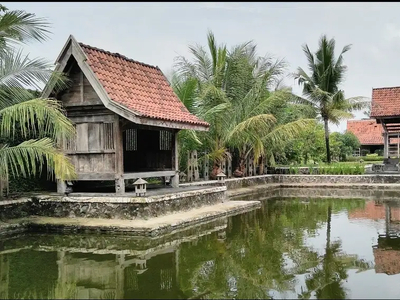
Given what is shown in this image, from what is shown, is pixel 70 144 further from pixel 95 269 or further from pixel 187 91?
pixel 187 91

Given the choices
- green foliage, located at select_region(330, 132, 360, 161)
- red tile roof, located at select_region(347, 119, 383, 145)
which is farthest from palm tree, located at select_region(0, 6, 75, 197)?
red tile roof, located at select_region(347, 119, 383, 145)

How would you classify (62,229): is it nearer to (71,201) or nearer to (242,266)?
(71,201)

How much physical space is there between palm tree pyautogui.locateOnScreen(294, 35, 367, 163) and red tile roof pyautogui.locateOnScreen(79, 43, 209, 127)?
13.5m

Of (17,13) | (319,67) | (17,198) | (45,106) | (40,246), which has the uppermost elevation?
(319,67)

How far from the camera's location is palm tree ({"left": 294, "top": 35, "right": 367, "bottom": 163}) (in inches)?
971

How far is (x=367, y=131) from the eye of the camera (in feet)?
129

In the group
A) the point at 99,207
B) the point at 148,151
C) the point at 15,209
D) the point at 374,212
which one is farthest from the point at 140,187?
the point at 374,212

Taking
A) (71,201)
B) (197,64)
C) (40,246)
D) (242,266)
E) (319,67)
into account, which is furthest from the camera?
(319,67)

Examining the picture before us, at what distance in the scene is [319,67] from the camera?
82.4ft

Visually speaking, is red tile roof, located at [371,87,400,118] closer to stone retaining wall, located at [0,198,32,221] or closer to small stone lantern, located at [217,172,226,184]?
small stone lantern, located at [217,172,226,184]

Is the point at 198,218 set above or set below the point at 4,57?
below

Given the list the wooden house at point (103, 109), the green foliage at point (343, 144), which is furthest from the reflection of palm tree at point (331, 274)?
the green foliage at point (343, 144)

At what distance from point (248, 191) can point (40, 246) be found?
11.0 metres

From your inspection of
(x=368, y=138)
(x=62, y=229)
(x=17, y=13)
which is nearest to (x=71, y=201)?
(x=62, y=229)
